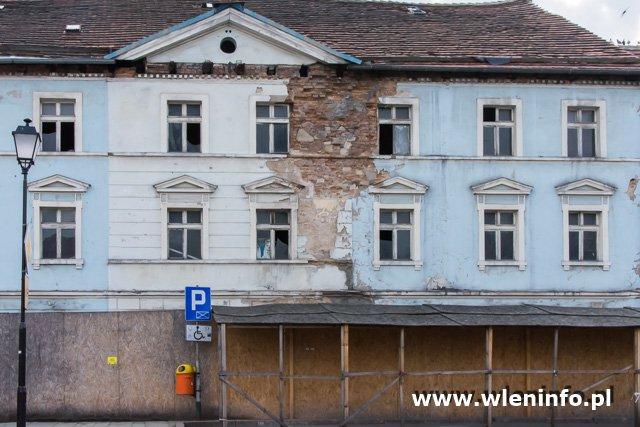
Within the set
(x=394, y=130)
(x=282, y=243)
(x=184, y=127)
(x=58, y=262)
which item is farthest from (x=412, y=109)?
(x=58, y=262)

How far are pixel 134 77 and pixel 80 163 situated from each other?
2.33 m

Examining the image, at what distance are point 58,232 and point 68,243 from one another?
335 mm

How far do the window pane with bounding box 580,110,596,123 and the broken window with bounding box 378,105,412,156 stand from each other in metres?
4.24

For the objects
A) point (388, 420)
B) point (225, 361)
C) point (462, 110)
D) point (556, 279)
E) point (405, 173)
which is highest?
point (462, 110)

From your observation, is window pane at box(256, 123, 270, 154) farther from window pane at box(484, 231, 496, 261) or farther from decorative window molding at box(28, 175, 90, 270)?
window pane at box(484, 231, 496, 261)

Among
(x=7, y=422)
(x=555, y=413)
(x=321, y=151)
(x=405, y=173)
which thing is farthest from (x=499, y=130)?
(x=7, y=422)

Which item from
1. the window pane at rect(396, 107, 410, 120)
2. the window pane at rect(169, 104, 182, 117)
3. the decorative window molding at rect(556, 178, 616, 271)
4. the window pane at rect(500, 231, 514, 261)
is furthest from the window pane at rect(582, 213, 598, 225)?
the window pane at rect(169, 104, 182, 117)

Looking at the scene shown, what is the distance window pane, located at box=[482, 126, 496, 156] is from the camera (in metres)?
23.8

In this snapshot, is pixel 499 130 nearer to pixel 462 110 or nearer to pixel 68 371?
pixel 462 110

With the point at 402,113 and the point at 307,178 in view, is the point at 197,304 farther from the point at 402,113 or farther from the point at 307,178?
the point at 402,113

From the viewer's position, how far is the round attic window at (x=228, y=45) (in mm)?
23266

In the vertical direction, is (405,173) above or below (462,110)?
below

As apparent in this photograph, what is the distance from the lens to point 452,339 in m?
23.2

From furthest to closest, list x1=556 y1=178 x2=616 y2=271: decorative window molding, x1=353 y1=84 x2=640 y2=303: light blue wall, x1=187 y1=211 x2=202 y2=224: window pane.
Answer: x1=556 y1=178 x2=616 y2=271: decorative window molding < x1=353 y1=84 x2=640 y2=303: light blue wall < x1=187 y1=211 x2=202 y2=224: window pane
